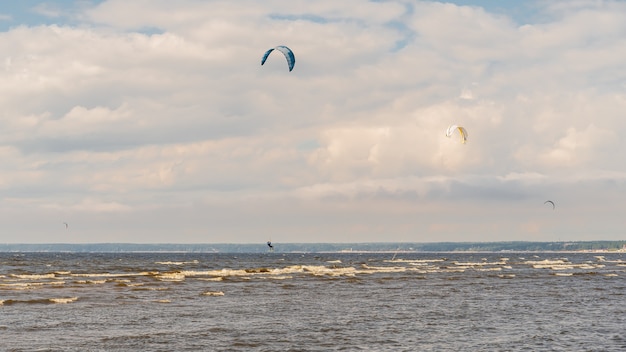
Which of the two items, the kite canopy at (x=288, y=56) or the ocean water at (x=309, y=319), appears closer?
the ocean water at (x=309, y=319)

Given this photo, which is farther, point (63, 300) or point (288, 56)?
point (288, 56)

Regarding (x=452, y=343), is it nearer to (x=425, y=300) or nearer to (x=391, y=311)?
(x=391, y=311)

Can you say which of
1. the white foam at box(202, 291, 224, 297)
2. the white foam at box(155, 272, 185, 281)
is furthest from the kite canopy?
the white foam at box(155, 272, 185, 281)

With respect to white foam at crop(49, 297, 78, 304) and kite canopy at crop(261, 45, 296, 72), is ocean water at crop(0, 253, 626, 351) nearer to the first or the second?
white foam at crop(49, 297, 78, 304)

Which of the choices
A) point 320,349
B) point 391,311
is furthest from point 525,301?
point 320,349

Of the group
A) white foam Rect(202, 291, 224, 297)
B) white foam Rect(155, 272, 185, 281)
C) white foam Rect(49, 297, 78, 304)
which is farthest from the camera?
white foam Rect(155, 272, 185, 281)

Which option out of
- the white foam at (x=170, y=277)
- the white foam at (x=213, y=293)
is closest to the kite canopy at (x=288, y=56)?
the white foam at (x=213, y=293)

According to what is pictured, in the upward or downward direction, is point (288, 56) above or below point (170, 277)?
above

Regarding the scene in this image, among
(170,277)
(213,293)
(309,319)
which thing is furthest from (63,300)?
(170,277)

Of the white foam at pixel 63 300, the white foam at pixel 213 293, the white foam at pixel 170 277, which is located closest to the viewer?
the white foam at pixel 63 300

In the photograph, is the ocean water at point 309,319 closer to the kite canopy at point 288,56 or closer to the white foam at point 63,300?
the white foam at point 63,300

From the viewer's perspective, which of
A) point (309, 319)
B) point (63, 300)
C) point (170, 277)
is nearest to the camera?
point (309, 319)

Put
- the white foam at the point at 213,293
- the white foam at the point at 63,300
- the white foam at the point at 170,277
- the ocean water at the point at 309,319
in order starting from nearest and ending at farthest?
the ocean water at the point at 309,319 < the white foam at the point at 63,300 < the white foam at the point at 213,293 < the white foam at the point at 170,277

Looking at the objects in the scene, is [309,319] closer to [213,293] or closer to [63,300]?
[213,293]
